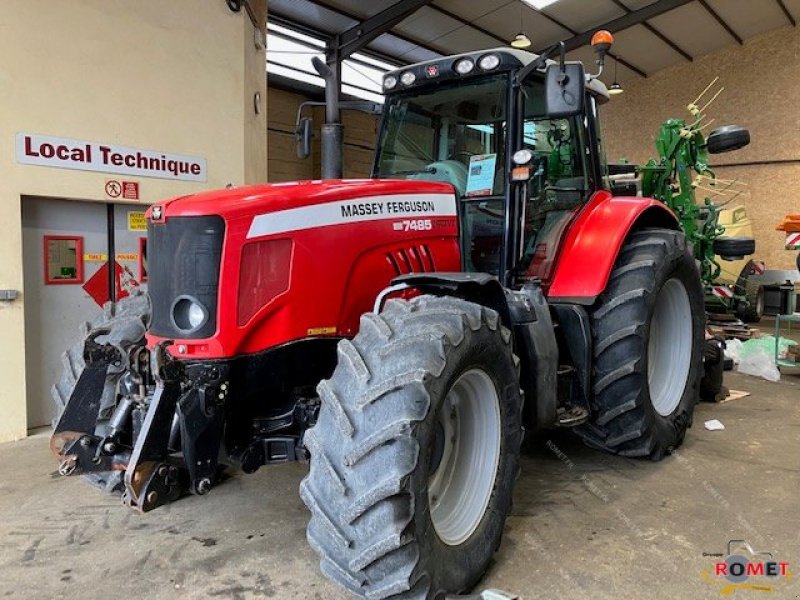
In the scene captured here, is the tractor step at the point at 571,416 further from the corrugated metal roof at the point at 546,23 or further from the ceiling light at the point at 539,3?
the ceiling light at the point at 539,3

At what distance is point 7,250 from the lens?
4090 millimetres

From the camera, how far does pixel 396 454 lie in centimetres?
180

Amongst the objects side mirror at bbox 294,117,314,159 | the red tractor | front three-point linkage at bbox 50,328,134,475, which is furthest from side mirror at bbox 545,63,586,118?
front three-point linkage at bbox 50,328,134,475

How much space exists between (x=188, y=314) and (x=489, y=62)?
1.91 metres

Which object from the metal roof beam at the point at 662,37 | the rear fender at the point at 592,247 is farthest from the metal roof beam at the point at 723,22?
the rear fender at the point at 592,247

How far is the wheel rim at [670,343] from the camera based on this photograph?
3826mm

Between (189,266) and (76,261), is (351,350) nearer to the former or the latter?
(189,266)

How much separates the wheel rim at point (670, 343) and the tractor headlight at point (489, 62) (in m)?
1.74

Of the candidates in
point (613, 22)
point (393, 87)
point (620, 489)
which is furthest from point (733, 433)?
point (613, 22)

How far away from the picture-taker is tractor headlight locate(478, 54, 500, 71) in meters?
3.06

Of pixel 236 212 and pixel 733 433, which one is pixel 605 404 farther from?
pixel 236 212

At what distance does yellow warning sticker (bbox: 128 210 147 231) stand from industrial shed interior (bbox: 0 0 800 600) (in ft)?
0.05

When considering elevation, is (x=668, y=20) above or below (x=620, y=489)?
above

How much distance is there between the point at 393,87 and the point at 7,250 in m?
2.77
